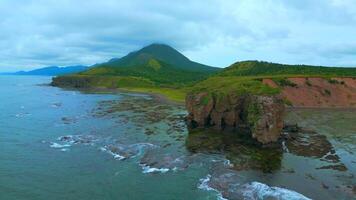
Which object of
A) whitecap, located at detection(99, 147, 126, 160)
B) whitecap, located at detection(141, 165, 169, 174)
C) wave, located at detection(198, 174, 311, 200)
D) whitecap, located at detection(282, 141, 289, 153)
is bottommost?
wave, located at detection(198, 174, 311, 200)

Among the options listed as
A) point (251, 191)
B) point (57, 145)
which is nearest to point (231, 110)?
point (57, 145)

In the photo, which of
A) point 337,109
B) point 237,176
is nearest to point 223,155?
point 237,176

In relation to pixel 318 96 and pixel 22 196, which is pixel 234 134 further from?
pixel 318 96

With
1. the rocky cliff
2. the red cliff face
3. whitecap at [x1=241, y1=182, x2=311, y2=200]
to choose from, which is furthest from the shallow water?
the red cliff face

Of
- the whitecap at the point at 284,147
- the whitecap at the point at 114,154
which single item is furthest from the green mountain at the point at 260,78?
the whitecap at the point at 114,154

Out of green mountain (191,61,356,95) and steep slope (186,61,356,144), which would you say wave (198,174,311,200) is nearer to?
steep slope (186,61,356,144)

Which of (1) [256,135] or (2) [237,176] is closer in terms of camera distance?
(2) [237,176]

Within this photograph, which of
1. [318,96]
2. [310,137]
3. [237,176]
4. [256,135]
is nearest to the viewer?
[237,176]
